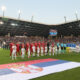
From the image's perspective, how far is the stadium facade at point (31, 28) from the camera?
1626 inches

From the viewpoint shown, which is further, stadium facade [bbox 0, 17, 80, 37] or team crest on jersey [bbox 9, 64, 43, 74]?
stadium facade [bbox 0, 17, 80, 37]

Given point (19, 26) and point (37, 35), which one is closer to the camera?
point (19, 26)

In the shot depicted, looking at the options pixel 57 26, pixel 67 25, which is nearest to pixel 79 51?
pixel 67 25

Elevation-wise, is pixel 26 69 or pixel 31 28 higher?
pixel 31 28

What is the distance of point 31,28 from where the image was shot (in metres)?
48.0

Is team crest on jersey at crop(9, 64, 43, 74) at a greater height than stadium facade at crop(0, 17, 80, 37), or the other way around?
stadium facade at crop(0, 17, 80, 37)

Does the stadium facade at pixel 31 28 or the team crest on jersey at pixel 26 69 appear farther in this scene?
the stadium facade at pixel 31 28

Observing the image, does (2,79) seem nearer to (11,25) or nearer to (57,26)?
(11,25)

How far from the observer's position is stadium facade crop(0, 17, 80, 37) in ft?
135

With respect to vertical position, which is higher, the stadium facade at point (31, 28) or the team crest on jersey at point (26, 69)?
the stadium facade at point (31, 28)

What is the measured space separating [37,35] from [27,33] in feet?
18.2

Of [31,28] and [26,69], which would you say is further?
[31,28]

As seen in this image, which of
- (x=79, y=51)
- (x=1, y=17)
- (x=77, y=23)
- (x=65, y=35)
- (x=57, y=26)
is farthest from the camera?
(x=65, y=35)

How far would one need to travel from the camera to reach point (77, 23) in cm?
4225
